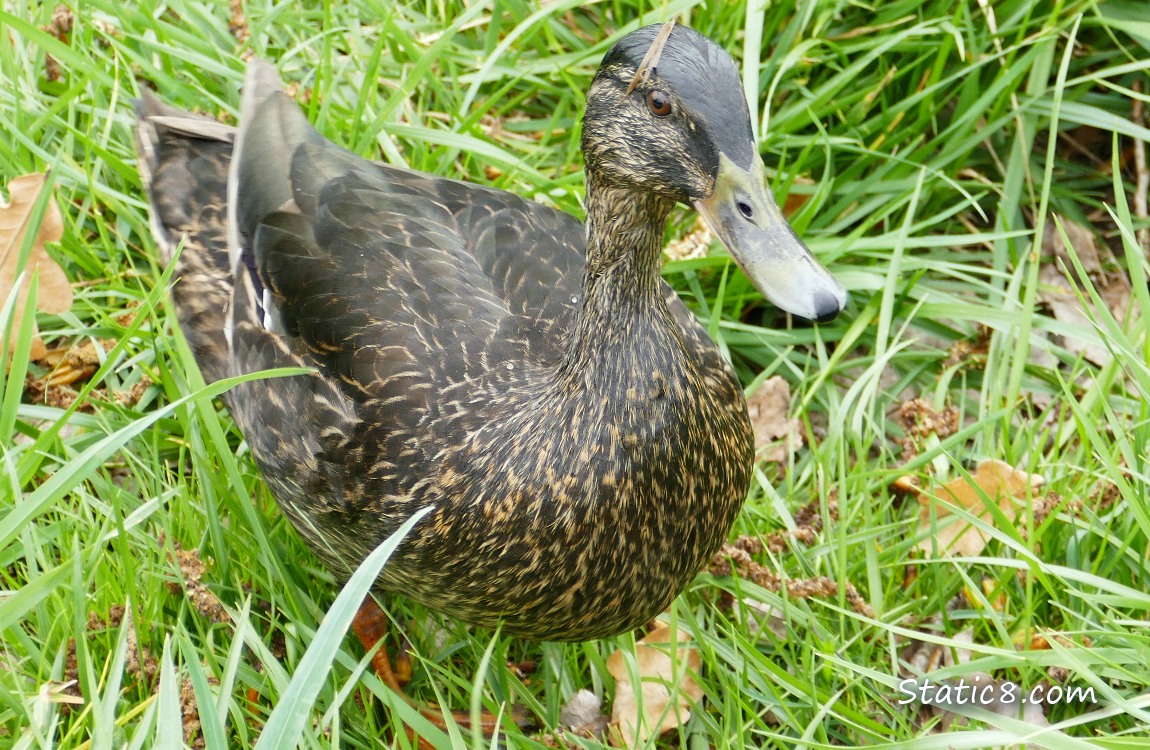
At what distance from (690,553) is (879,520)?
722 mm

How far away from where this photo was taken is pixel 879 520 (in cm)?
303

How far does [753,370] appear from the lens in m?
3.52

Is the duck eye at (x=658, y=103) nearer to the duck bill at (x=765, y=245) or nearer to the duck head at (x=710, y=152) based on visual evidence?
the duck head at (x=710, y=152)

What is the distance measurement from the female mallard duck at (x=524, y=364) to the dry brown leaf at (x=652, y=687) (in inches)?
6.6

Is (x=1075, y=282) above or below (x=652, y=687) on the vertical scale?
above

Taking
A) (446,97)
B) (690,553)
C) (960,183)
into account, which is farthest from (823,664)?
(446,97)

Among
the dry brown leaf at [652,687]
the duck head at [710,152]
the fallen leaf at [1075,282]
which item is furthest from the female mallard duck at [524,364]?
the fallen leaf at [1075,282]

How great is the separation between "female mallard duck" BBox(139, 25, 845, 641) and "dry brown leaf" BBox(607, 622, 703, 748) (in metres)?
0.17

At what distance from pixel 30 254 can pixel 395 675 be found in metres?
1.28

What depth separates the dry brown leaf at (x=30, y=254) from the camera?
10.0ft

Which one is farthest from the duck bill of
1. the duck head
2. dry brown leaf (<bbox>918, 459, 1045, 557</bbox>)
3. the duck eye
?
dry brown leaf (<bbox>918, 459, 1045, 557</bbox>)

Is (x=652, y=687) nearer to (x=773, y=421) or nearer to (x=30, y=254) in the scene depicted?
(x=773, y=421)

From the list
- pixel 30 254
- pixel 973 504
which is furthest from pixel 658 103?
pixel 30 254

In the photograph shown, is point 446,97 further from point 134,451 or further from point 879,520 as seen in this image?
point 879,520
